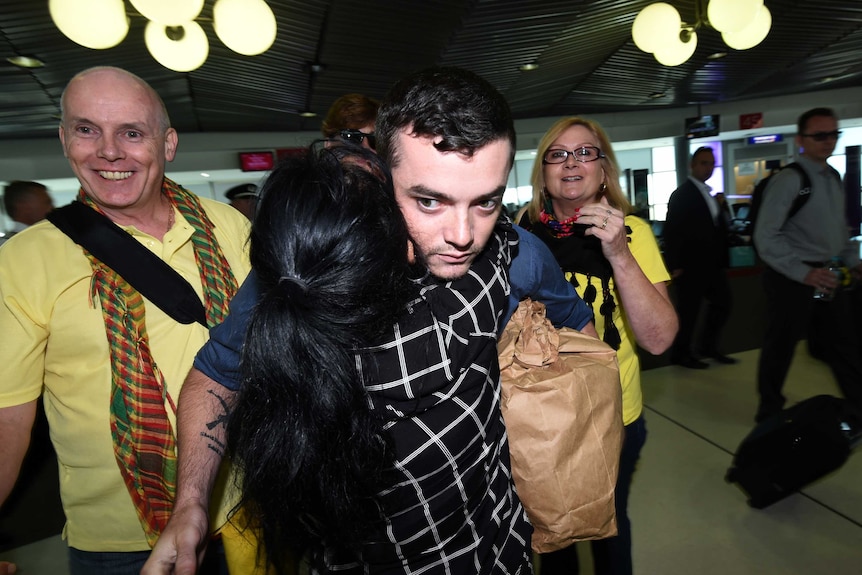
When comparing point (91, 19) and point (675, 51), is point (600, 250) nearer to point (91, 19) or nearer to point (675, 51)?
point (91, 19)

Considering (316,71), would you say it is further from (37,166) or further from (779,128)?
(779,128)

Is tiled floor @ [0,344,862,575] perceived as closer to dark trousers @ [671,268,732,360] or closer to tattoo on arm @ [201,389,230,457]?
dark trousers @ [671,268,732,360]

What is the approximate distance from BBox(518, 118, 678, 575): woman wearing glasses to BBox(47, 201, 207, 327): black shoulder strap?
1077 mm

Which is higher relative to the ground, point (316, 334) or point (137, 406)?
point (316, 334)

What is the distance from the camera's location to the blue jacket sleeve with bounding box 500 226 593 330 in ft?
3.42

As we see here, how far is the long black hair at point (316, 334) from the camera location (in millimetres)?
603

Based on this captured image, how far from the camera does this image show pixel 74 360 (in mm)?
1095

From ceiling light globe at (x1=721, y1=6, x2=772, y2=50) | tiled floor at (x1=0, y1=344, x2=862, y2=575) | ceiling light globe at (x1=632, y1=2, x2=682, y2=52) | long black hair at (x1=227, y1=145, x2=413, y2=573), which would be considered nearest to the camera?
long black hair at (x1=227, y1=145, x2=413, y2=573)

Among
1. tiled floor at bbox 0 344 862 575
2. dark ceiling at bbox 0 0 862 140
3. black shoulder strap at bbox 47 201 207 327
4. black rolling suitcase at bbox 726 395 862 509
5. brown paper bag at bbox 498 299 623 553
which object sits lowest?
tiled floor at bbox 0 344 862 575

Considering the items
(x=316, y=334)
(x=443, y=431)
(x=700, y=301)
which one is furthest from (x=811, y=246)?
(x=316, y=334)

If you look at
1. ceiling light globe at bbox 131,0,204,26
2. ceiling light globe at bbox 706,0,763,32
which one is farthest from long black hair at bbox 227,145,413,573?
ceiling light globe at bbox 706,0,763,32

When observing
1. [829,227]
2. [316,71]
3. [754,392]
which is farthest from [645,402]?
[316,71]

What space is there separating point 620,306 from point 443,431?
37.6 inches

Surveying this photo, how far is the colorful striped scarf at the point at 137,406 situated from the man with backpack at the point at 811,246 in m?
3.07
